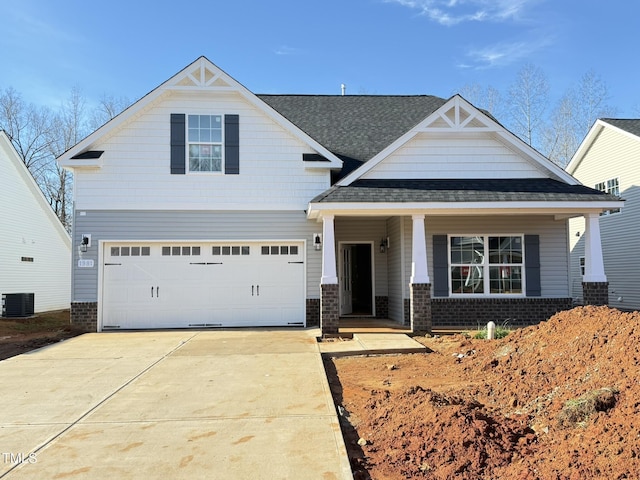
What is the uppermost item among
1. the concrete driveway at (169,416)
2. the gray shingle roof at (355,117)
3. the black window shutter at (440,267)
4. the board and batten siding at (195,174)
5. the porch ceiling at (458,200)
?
the gray shingle roof at (355,117)

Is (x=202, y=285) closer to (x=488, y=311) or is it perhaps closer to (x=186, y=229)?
(x=186, y=229)

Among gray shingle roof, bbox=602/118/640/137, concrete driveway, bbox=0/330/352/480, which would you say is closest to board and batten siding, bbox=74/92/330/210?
concrete driveway, bbox=0/330/352/480

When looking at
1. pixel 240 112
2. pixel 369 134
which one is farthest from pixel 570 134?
pixel 240 112

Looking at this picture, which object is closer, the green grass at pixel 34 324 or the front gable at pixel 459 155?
the front gable at pixel 459 155

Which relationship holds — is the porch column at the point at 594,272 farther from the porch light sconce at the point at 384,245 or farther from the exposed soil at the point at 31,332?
the exposed soil at the point at 31,332

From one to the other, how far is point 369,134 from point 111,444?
1257cm

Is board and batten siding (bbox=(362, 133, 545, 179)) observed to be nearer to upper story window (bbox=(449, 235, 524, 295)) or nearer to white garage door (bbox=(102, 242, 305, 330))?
upper story window (bbox=(449, 235, 524, 295))

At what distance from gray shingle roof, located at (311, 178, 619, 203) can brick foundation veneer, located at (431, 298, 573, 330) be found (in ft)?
9.40

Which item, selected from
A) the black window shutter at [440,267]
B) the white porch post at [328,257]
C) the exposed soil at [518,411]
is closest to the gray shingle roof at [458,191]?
the white porch post at [328,257]

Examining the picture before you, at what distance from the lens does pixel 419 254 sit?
11.4 m

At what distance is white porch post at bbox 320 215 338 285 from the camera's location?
11070 millimetres

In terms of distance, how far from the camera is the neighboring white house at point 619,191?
17328 mm

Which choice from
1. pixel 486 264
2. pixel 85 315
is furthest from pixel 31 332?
pixel 486 264

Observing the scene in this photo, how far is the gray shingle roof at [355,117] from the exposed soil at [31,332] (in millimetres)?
8835
